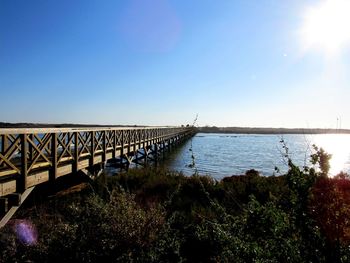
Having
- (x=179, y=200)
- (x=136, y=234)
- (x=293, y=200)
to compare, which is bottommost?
(x=179, y=200)

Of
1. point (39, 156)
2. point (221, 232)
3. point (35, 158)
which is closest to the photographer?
point (221, 232)

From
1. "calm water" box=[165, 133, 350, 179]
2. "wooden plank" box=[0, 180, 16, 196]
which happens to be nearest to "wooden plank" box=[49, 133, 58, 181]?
"wooden plank" box=[0, 180, 16, 196]

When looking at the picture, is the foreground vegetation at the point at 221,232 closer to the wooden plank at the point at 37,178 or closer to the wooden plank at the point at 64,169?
the wooden plank at the point at 37,178

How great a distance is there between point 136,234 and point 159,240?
295 millimetres

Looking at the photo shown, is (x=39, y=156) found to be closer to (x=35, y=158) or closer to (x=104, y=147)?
(x=35, y=158)

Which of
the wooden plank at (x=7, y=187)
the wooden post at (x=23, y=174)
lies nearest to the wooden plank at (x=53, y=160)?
the wooden post at (x=23, y=174)

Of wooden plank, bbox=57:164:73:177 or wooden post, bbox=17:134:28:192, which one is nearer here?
wooden post, bbox=17:134:28:192

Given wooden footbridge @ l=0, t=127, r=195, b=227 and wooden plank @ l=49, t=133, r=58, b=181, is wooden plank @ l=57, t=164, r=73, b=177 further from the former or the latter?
wooden plank @ l=49, t=133, r=58, b=181

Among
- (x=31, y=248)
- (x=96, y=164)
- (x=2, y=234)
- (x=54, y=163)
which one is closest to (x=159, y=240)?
(x=31, y=248)

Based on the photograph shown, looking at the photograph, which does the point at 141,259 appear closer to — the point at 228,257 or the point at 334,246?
the point at 228,257

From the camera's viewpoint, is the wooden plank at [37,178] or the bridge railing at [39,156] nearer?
the bridge railing at [39,156]

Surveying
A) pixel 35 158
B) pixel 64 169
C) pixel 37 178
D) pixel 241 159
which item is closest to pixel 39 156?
pixel 35 158

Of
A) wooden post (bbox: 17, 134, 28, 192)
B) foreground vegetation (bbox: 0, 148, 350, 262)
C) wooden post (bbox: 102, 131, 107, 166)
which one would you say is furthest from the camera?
wooden post (bbox: 102, 131, 107, 166)

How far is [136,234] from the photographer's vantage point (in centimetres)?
445
